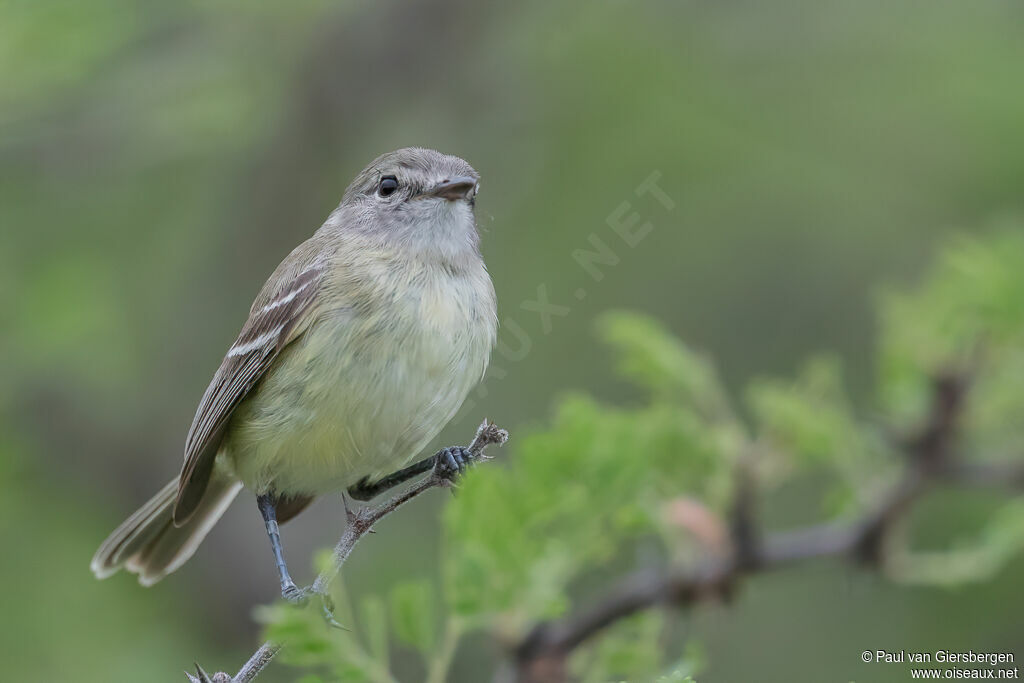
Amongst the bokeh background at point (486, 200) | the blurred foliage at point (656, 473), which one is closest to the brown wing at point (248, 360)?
the blurred foliage at point (656, 473)

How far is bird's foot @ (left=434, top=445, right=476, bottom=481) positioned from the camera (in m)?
3.10

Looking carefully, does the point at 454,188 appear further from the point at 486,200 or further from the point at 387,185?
the point at 486,200

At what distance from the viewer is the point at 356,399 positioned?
344 centimetres

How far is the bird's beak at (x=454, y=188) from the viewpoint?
149 inches

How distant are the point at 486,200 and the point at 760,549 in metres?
3.36

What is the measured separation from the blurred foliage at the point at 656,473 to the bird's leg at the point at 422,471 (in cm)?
14

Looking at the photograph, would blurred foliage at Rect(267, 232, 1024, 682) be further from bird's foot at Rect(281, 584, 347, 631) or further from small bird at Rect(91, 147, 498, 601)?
small bird at Rect(91, 147, 498, 601)

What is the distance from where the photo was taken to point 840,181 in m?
6.23

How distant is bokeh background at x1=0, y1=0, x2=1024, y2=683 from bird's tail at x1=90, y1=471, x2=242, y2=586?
829mm

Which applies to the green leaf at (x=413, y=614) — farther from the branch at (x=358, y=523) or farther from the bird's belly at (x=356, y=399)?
the bird's belly at (x=356, y=399)

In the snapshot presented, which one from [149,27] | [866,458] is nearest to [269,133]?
[149,27]

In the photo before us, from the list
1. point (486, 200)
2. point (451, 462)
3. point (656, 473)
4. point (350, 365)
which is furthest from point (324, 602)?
point (486, 200)

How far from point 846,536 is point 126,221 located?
4.33m

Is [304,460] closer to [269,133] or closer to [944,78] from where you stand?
[269,133]
